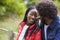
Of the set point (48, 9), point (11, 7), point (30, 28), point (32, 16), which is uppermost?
point (48, 9)

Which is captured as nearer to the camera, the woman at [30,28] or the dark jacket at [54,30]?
the dark jacket at [54,30]

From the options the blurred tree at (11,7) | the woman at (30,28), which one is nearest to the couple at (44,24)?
the woman at (30,28)

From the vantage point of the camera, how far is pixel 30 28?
3227 millimetres

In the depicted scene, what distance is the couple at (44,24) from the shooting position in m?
2.81

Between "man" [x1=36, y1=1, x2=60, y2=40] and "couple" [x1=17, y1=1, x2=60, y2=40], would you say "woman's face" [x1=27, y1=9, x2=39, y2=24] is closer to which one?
"couple" [x1=17, y1=1, x2=60, y2=40]

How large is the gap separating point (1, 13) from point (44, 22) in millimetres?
7705

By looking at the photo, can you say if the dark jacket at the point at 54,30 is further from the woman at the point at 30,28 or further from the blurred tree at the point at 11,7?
the blurred tree at the point at 11,7

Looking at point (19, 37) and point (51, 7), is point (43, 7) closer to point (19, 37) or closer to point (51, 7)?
point (51, 7)

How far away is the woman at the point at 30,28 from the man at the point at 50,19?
0.63 ft

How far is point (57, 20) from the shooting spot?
2.87m

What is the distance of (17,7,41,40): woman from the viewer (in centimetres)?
309

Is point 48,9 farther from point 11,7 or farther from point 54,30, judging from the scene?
point 11,7

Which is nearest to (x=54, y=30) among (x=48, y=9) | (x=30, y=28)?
(x=48, y=9)

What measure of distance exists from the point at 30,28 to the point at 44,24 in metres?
0.34
